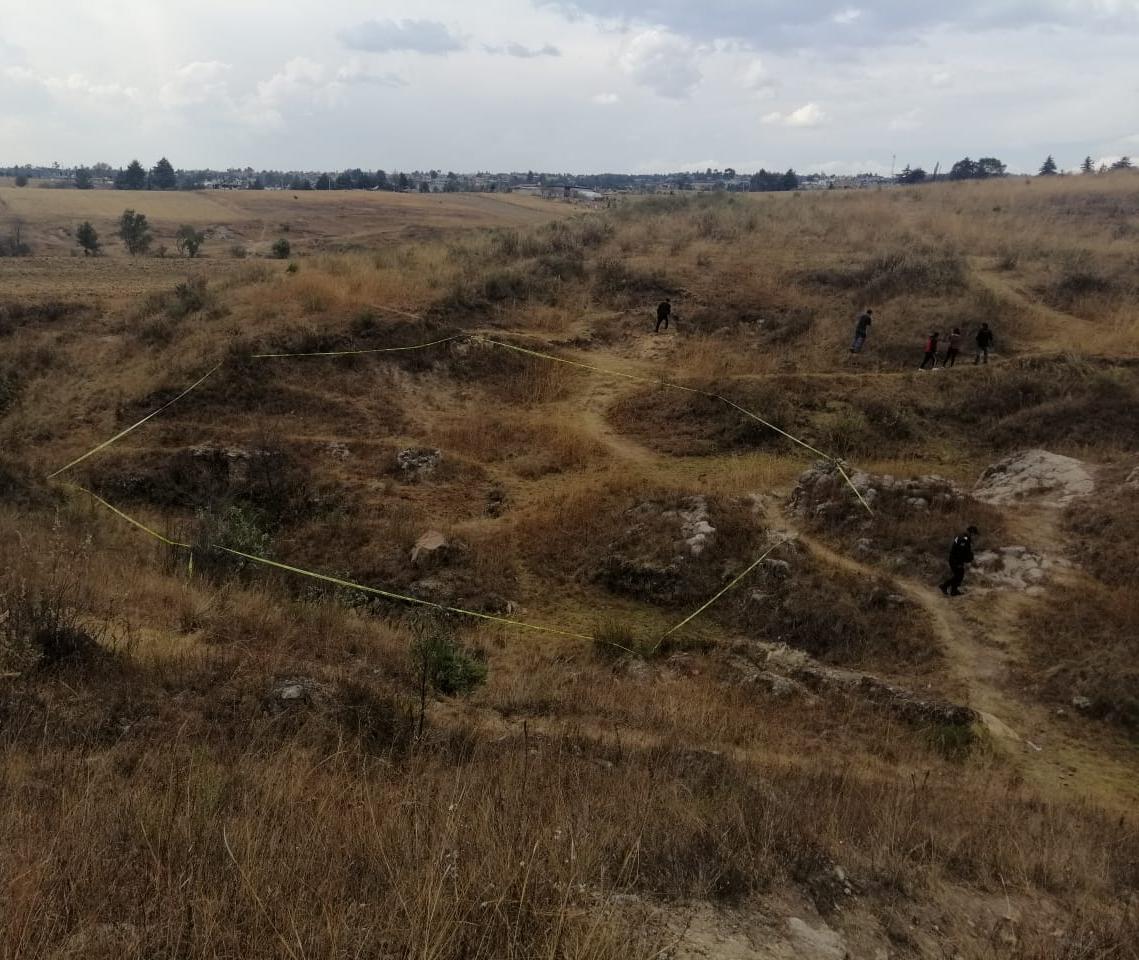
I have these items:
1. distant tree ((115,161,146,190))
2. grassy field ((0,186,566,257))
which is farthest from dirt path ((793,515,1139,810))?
distant tree ((115,161,146,190))

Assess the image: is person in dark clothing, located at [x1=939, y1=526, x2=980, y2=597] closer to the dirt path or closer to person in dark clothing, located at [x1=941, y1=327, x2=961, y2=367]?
the dirt path

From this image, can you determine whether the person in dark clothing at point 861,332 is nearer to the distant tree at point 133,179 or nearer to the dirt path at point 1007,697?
the dirt path at point 1007,697

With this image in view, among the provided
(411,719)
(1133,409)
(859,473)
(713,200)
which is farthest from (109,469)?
(713,200)

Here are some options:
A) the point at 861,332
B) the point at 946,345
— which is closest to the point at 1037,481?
the point at 946,345

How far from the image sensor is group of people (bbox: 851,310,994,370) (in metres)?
18.1

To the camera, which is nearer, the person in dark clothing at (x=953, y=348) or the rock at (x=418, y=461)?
the rock at (x=418, y=461)

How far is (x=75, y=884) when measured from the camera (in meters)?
2.86

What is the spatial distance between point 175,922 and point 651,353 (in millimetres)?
18970

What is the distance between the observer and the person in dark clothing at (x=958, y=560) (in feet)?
35.0

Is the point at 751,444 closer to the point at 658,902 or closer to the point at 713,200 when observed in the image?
the point at 658,902

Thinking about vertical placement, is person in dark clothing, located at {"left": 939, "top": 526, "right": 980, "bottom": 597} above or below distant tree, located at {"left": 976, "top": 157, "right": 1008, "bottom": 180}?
below

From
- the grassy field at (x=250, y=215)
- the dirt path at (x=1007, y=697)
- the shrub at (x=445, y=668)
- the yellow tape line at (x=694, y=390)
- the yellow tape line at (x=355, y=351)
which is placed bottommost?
the dirt path at (x=1007, y=697)

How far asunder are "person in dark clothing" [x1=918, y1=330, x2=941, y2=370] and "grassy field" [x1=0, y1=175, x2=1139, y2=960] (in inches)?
48.6

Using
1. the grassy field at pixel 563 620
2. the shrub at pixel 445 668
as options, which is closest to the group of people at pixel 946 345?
the grassy field at pixel 563 620
